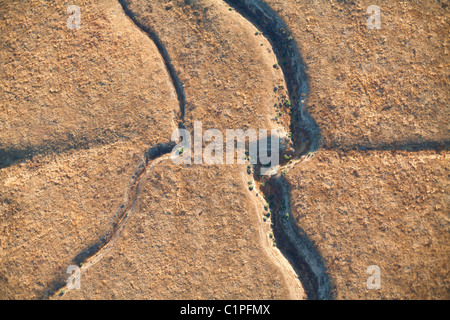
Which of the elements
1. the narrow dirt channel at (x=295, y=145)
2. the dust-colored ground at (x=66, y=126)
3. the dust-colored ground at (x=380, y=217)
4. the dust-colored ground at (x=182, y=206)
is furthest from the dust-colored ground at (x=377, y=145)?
the dust-colored ground at (x=66, y=126)

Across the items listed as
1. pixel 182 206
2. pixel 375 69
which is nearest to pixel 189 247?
pixel 182 206

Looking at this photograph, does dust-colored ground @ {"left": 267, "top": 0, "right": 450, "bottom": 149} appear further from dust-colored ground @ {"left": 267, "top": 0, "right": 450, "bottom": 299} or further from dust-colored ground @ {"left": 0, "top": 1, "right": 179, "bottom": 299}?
dust-colored ground @ {"left": 0, "top": 1, "right": 179, "bottom": 299}

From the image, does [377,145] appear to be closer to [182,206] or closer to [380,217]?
[380,217]

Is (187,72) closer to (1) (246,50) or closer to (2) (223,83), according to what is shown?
(2) (223,83)

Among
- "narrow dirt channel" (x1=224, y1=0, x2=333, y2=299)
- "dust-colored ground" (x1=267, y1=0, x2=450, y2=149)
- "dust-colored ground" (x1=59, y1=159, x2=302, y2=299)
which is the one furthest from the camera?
"dust-colored ground" (x1=267, y1=0, x2=450, y2=149)

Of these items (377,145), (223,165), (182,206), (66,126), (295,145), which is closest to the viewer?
(182,206)

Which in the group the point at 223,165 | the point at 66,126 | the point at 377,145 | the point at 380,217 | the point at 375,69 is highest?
the point at 375,69

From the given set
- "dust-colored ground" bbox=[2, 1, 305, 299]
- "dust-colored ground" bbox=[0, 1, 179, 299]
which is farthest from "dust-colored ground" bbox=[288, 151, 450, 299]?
"dust-colored ground" bbox=[0, 1, 179, 299]

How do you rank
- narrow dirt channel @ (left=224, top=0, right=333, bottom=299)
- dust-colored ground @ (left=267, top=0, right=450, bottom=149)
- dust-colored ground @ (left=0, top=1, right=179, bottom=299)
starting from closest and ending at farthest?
dust-colored ground @ (left=0, top=1, right=179, bottom=299)
narrow dirt channel @ (left=224, top=0, right=333, bottom=299)
dust-colored ground @ (left=267, top=0, right=450, bottom=149)

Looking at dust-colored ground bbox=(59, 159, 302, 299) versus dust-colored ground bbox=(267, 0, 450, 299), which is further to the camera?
dust-colored ground bbox=(59, 159, 302, 299)
